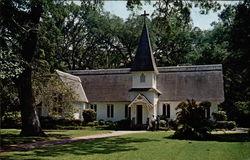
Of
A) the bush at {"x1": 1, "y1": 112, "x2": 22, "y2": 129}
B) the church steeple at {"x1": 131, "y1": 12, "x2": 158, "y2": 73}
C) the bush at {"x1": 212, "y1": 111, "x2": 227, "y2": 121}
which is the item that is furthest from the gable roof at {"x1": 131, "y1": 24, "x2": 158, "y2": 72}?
the bush at {"x1": 1, "y1": 112, "x2": 22, "y2": 129}

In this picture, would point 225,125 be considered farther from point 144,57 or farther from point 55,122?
point 55,122

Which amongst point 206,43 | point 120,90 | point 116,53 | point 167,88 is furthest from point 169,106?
point 116,53

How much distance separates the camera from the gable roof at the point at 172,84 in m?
40.5

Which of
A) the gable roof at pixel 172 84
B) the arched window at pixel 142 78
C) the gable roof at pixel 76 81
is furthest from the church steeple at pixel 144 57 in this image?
the gable roof at pixel 76 81

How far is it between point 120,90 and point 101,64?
21.1 metres

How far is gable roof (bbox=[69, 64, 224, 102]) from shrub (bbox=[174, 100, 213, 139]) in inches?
660

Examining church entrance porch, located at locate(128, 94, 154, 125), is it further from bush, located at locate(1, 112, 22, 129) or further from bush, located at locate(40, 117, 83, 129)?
bush, located at locate(1, 112, 22, 129)

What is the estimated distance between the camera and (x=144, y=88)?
39.4 m

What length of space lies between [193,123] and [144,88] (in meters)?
16.8

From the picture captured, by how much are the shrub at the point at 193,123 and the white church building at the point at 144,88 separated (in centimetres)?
1479

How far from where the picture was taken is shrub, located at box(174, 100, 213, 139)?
22.6m

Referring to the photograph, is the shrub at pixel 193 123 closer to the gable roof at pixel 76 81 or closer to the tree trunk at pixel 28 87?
the tree trunk at pixel 28 87

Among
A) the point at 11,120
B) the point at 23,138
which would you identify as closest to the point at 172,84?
the point at 11,120

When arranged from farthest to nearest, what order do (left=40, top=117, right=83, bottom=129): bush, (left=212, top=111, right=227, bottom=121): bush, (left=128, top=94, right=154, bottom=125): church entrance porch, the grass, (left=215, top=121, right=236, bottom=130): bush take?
(left=128, top=94, right=154, bottom=125): church entrance porch
(left=212, top=111, right=227, bottom=121): bush
(left=40, top=117, right=83, bottom=129): bush
(left=215, top=121, right=236, bottom=130): bush
the grass
